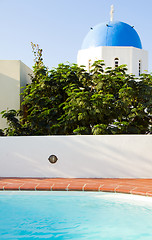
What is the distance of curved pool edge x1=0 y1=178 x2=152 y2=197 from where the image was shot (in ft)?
22.3

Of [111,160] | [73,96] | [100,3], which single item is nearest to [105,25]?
[100,3]

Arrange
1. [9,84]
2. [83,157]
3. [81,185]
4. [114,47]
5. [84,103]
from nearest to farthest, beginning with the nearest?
[81,185] → [83,157] → [84,103] → [9,84] → [114,47]

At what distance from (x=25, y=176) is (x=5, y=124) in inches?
181

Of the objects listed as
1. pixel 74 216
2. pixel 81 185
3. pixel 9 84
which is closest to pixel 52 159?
pixel 81 185

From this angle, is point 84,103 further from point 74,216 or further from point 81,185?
point 74,216

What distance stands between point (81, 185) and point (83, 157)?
1.21 meters

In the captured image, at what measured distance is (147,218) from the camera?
575 cm

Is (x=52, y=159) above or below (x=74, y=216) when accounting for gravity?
above

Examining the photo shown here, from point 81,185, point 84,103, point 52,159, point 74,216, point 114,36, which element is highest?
point 114,36

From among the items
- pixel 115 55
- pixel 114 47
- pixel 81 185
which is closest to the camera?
pixel 81 185

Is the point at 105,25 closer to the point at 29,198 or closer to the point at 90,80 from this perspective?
the point at 90,80

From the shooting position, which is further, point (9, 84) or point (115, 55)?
point (115, 55)

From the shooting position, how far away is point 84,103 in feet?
33.9

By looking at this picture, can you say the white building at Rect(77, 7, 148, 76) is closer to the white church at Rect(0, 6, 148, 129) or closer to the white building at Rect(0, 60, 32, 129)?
the white church at Rect(0, 6, 148, 129)
